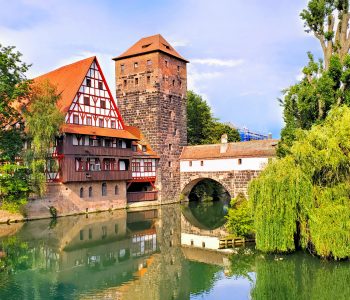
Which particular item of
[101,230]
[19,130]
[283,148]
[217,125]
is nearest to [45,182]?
[19,130]

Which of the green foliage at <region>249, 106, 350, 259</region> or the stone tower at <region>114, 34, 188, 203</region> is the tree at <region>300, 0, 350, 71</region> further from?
the stone tower at <region>114, 34, 188, 203</region>

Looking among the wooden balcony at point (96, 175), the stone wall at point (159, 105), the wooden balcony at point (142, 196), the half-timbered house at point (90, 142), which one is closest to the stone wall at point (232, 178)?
the stone wall at point (159, 105)

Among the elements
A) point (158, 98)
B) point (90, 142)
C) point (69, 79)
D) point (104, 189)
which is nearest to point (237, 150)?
point (158, 98)

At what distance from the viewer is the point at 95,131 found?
3316 centimetres

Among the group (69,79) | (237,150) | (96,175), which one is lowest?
(96,175)

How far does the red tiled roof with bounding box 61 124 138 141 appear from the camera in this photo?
3099 centimetres

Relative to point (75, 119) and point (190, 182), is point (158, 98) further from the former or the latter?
point (75, 119)

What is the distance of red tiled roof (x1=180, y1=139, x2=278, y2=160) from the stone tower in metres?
1.98

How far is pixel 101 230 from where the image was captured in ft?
84.0

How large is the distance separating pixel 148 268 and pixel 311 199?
22.0 ft

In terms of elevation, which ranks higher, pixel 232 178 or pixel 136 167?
pixel 136 167

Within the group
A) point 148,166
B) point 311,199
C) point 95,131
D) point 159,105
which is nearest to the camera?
point 311,199

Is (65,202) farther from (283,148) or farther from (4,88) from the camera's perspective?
(283,148)

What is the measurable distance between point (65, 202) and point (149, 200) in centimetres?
1045
